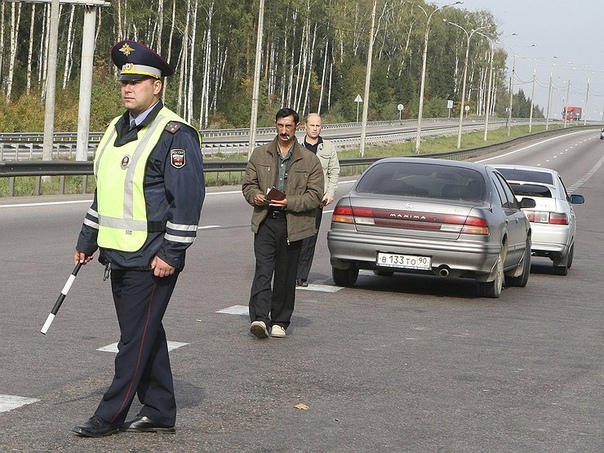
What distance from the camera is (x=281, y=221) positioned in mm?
10000

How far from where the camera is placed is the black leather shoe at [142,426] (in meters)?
6.41

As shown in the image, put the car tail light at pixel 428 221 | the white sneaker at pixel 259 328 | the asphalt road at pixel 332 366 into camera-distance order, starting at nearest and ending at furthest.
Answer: the asphalt road at pixel 332 366 → the white sneaker at pixel 259 328 → the car tail light at pixel 428 221

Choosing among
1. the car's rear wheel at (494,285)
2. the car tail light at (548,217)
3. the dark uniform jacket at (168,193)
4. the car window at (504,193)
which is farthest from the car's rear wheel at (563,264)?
the dark uniform jacket at (168,193)

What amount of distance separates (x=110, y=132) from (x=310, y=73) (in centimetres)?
11227

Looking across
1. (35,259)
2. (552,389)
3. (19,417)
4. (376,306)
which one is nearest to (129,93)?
(19,417)

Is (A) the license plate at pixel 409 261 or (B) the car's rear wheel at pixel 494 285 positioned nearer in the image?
(A) the license plate at pixel 409 261

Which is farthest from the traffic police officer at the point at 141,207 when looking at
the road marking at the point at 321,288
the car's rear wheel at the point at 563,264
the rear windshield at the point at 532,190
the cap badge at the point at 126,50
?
the rear windshield at the point at 532,190

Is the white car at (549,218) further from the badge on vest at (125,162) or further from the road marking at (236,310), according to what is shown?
the badge on vest at (125,162)

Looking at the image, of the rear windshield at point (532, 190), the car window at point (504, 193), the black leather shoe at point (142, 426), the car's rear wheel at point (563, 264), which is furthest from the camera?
the rear windshield at point (532, 190)

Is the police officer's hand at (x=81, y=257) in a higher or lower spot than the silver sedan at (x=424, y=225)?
higher

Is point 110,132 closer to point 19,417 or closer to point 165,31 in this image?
point 19,417

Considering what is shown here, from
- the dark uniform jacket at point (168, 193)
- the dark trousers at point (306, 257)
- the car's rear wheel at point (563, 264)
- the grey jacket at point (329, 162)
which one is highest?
the dark uniform jacket at point (168, 193)

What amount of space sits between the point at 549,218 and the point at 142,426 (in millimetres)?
12013

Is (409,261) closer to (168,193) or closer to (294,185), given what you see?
(294,185)
